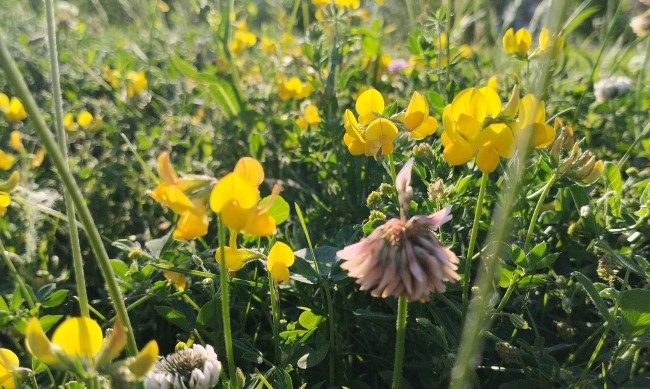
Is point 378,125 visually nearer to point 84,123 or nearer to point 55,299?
point 55,299

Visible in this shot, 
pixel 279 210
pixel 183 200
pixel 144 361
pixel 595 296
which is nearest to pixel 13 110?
pixel 279 210

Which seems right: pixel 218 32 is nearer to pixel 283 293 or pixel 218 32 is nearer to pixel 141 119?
pixel 141 119

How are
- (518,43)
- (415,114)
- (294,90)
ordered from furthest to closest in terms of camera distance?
(294,90), (518,43), (415,114)

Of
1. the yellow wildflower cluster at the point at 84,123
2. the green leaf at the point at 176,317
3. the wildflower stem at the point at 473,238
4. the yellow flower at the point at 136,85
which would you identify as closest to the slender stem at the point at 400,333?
the wildflower stem at the point at 473,238

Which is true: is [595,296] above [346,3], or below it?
below

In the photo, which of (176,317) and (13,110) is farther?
(13,110)

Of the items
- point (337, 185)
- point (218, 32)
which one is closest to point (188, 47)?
point (218, 32)

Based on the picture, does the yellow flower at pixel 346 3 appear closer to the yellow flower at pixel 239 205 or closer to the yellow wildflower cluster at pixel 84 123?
the yellow wildflower cluster at pixel 84 123
